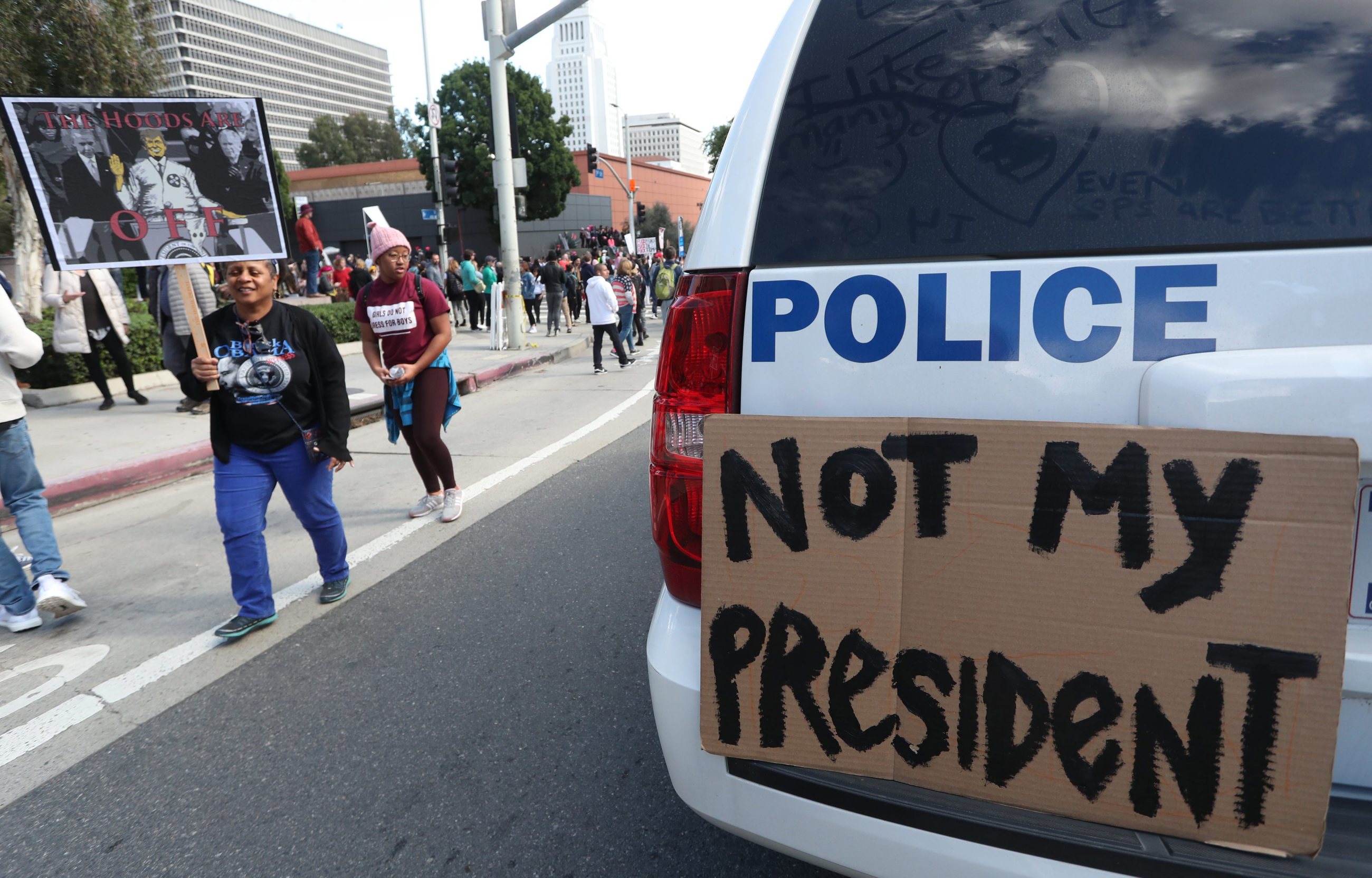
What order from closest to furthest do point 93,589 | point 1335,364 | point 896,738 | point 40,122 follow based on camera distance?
point 1335,364 → point 896,738 → point 40,122 → point 93,589

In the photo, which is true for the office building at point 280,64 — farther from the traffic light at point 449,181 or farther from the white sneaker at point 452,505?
the white sneaker at point 452,505

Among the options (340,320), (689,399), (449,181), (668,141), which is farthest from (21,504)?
(668,141)

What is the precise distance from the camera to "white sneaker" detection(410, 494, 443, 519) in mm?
5537

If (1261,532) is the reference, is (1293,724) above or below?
below

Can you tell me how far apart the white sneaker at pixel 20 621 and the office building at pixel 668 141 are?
156 m

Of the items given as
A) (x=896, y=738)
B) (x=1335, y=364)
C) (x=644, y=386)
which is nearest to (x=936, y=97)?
(x=1335, y=364)

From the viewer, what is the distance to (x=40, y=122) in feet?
11.7

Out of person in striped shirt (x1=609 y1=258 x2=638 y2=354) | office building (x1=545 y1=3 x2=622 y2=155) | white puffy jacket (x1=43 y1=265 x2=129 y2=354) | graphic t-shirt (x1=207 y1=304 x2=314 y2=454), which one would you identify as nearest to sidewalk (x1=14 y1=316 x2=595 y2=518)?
white puffy jacket (x1=43 y1=265 x2=129 y2=354)

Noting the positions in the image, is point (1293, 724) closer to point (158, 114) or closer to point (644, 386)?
point (158, 114)

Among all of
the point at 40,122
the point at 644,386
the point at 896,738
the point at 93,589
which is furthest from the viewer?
the point at 644,386

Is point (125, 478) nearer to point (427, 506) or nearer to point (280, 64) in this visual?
point (427, 506)

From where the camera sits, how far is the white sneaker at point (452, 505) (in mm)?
5375

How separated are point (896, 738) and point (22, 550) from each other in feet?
18.3

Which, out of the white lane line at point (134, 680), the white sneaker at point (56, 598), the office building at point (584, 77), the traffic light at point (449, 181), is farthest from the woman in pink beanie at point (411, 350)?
the office building at point (584, 77)
